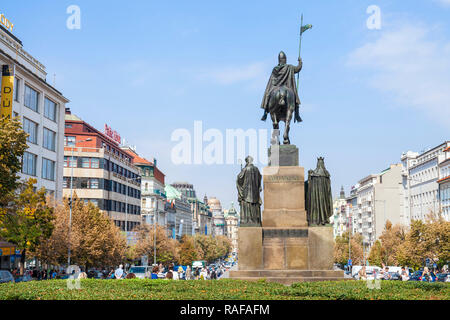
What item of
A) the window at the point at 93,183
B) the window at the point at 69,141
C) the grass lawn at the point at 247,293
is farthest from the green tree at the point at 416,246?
the grass lawn at the point at 247,293

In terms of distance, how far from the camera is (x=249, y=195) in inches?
777

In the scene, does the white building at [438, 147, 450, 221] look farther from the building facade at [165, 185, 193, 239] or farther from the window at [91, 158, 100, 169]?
the building facade at [165, 185, 193, 239]

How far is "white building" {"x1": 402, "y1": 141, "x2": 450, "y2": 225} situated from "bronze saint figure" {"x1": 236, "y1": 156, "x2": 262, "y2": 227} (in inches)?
3071

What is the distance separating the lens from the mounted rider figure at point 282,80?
21031 mm

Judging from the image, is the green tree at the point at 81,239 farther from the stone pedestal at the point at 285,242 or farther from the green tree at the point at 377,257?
the green tree at the point at 377,257

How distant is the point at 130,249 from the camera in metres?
88.6

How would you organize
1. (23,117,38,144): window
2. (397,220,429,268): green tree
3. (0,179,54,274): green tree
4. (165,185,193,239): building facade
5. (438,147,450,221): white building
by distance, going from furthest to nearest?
(165,185,193,239): building facade → (438,147,450,221): white building → (397,220,429,268): green tree → (23,117,38,144): window → (0,179,54,274): green tree

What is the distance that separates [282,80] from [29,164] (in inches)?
1802

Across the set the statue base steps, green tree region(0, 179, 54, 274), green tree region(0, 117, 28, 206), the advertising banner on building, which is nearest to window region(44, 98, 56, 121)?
the advertising banner on building

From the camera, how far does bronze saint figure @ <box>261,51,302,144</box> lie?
2088 cm

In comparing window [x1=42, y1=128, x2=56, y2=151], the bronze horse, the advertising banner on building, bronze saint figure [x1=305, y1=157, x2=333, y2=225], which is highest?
the advertising banner on building

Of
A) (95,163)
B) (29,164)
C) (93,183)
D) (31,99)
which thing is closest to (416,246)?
(29,164)

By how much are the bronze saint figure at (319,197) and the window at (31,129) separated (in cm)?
4673

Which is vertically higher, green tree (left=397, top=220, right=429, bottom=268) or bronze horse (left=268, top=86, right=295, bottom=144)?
bronze horse (left=268, top=86, right=295, bottom=144)
